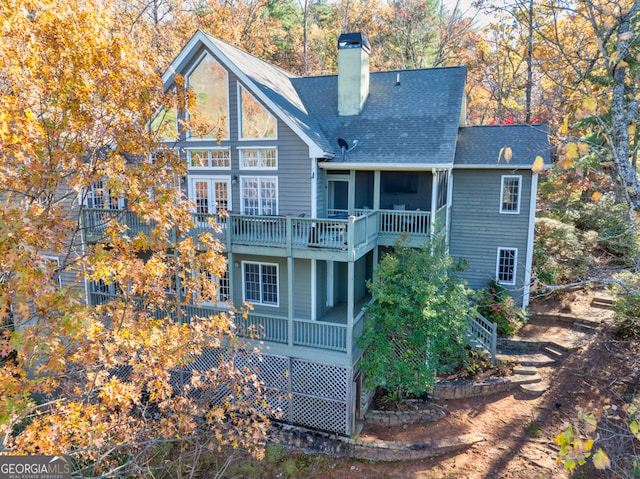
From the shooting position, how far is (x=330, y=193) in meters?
15.7

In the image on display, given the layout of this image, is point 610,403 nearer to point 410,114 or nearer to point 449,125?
point 449,125

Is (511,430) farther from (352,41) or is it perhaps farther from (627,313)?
(352,41)

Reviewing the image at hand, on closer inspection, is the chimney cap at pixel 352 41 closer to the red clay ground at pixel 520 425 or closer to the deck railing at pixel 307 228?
the deck railing at pixel 307 228

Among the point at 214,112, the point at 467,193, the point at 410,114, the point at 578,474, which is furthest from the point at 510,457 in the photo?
the point at 214,112

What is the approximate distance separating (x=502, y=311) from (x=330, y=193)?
27.6 ft

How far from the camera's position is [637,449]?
10.5m

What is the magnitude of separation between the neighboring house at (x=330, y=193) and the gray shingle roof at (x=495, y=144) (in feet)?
0.25

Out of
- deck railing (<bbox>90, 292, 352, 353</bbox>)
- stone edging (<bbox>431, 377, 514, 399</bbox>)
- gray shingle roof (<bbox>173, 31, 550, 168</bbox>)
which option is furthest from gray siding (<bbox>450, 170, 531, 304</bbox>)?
deck railing (<bbox>90, 292, 352, 353</bbox>)

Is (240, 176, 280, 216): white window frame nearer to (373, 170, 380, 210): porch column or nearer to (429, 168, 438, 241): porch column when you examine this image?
(373, 170, 380, 210): porch column

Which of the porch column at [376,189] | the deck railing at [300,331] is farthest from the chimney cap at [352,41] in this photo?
the deck railing at [300,331]

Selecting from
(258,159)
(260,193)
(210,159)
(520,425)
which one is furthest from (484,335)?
(210,159)

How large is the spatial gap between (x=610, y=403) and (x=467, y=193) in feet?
30.1

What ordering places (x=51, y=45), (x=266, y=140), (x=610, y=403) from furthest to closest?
1. (x=266, y=140)
2. (x=610, y=403)
3. (x=51, y=45)

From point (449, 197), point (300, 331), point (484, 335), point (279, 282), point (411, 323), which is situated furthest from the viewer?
point (449, 197)
